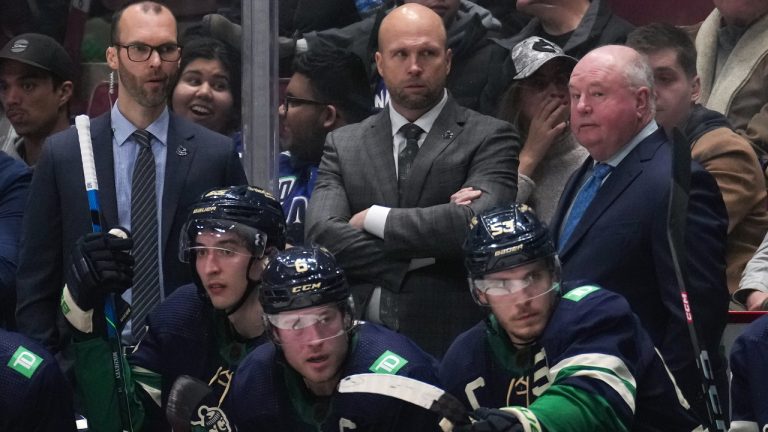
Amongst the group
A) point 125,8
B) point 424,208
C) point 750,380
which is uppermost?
point 125,8

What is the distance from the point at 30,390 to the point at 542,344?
1290mm

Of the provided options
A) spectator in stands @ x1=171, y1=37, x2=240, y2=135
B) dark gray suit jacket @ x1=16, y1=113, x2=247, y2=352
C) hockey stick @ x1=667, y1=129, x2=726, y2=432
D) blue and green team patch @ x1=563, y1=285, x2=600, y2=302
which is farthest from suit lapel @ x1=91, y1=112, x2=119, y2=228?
hockey stick @ x1=667, y1=129, x2=726, y2=432

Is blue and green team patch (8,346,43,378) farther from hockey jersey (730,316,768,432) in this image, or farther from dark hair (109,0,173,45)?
hockey jersey (730,316,768,432)

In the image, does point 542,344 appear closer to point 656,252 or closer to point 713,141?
point 656,252

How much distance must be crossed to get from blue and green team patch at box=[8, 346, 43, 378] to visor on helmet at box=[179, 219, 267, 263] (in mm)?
555

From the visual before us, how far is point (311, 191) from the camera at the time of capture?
4.93 meters

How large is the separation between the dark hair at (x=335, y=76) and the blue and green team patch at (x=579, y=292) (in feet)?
5.28

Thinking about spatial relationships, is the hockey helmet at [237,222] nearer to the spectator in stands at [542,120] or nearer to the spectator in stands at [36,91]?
the spectator in stands at [542,120]

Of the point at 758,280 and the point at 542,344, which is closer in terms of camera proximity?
the point at 542,344

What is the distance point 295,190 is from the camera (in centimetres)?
497

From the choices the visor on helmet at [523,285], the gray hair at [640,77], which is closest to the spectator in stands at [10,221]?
the visor on helmet at [523,285]

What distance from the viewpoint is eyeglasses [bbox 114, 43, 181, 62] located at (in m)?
4.64

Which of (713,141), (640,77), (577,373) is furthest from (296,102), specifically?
(577,373)

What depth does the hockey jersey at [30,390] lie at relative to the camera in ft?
12.2
